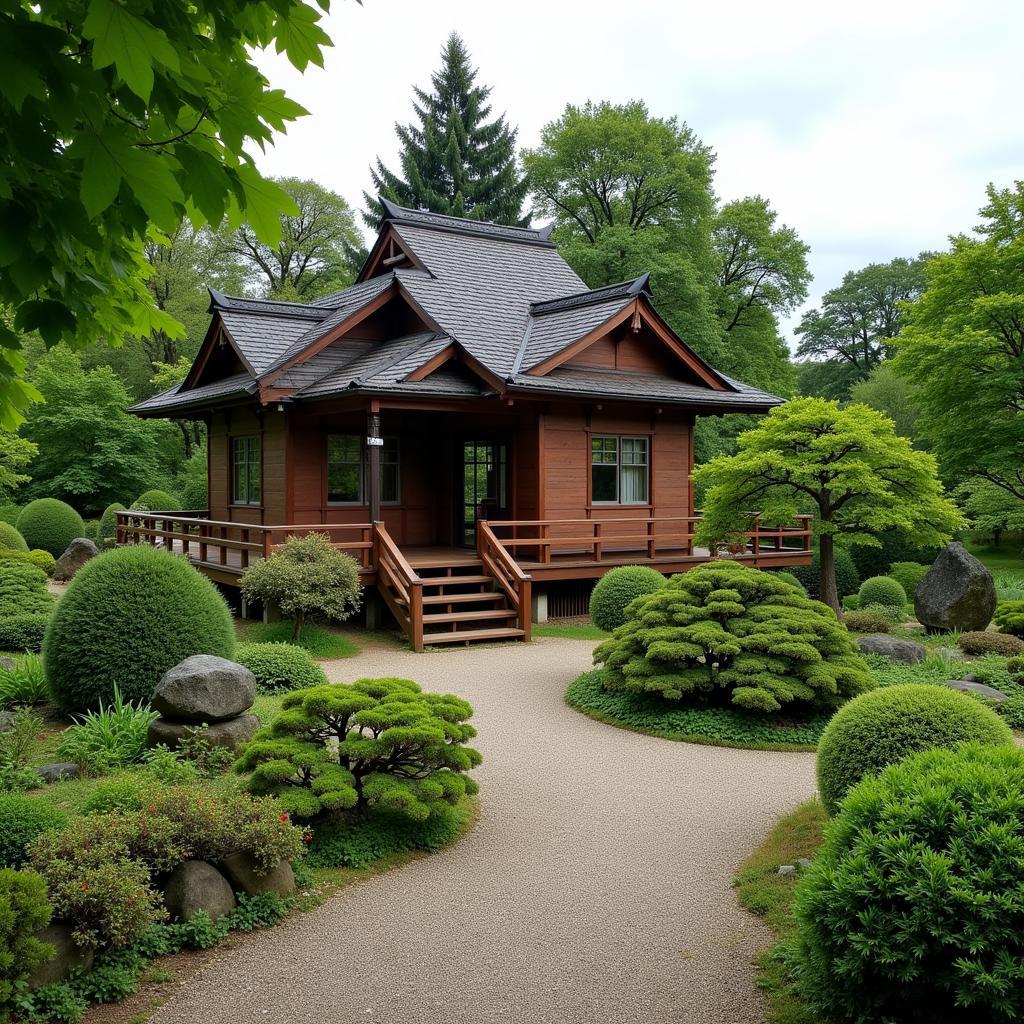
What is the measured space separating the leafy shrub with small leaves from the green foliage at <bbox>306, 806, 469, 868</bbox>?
9.68 meters

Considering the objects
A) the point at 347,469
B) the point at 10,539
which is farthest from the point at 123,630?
the point at 10,539

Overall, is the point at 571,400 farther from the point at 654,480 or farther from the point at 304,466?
the point at 304,466

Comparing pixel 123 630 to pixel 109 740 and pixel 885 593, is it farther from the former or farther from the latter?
pixel 885 593

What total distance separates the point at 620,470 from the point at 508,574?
4.54m

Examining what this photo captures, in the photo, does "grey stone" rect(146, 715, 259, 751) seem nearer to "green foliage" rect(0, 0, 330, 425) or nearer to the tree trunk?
"green foliage" rect(0, 0, 330, 425)

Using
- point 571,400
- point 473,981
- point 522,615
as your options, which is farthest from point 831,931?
point 571,400

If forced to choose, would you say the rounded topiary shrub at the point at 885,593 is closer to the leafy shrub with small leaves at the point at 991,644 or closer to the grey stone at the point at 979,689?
the leafy shrub with small leaves at the point at 991,644

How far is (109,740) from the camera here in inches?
309

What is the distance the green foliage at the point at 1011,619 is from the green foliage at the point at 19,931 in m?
15.3

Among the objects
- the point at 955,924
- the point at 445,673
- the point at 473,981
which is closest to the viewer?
the point at 955,924

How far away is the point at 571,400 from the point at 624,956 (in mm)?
14011

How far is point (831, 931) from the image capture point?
4082mm

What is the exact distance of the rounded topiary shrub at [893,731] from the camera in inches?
241

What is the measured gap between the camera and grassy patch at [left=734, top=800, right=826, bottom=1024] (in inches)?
181
